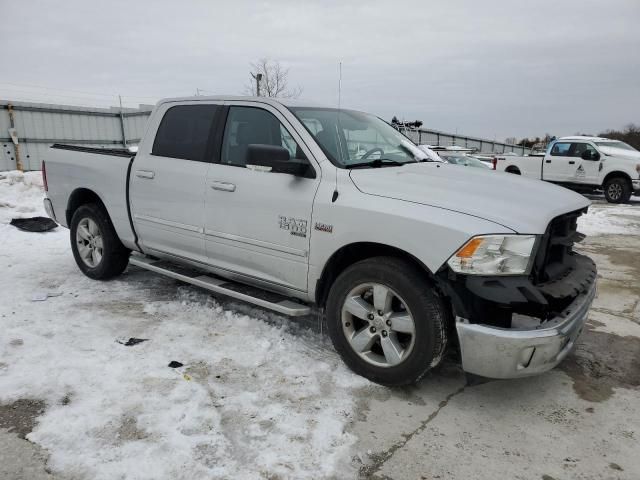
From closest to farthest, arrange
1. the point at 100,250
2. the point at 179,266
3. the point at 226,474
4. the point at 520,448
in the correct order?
the point at 226,474, the point at 520,448, the point at 179,266, the point at 100,250

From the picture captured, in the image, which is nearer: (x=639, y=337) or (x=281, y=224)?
(x=281, y=224)

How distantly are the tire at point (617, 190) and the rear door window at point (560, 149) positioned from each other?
1.56m

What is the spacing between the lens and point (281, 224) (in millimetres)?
3504

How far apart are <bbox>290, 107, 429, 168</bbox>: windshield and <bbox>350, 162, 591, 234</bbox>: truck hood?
22 centimetres

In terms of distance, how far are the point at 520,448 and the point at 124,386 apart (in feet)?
7.80

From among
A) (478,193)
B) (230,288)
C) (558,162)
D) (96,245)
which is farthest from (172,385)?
(558,162)

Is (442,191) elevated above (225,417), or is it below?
above

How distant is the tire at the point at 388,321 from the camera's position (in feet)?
9.40

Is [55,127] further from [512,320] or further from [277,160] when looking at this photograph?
[512,320]

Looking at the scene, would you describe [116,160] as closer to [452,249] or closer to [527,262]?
[452,249]

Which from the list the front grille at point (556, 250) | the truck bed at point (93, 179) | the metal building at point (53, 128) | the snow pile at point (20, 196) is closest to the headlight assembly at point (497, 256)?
the front grille at point (556, 250)

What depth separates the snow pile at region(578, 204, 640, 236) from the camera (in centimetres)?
920

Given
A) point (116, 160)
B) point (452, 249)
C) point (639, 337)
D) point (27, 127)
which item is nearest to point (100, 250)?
point (116, 160)

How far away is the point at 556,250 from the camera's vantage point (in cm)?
321
